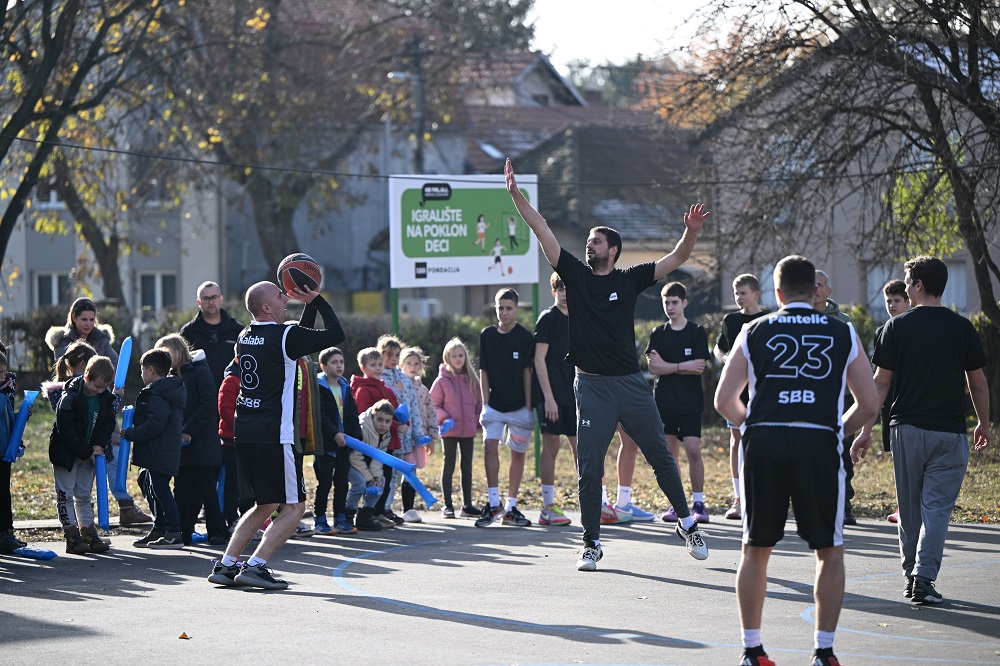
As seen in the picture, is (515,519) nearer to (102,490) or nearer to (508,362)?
(508,362)

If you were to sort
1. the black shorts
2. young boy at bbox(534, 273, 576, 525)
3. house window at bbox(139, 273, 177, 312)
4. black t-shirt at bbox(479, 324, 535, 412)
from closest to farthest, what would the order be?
the black shorts, young boy at bbox(534, 273, 576, 525), black t-shirt at bbox(479, 324, 535, 412), house window at bbox(139, 273, 177, 312)

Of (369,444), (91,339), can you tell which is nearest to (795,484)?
(369,444)

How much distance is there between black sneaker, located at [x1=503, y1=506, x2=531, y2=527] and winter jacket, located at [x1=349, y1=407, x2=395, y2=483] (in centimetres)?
123

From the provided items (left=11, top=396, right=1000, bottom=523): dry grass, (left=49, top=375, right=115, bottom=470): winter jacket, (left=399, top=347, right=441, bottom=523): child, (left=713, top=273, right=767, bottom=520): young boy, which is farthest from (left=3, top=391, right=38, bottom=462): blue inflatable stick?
(left=713, top=273, right=767, bottom=520): young boy

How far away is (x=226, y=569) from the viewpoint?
348 inches

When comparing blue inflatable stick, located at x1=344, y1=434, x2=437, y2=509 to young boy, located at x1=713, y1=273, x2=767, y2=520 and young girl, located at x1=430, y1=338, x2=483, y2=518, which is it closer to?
Answer: young girl, located at x1=430, y1=338, x2=483, y2=518

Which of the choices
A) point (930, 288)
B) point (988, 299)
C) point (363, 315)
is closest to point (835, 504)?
point (930, 288)

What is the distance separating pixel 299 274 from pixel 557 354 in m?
4.06

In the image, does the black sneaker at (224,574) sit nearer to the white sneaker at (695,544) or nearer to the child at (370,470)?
the white sneaker at (695,544)

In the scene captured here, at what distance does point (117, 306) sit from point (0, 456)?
2114 centimetres

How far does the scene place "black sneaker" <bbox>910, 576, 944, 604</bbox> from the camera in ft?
26.1

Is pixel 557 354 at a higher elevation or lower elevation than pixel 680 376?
higher

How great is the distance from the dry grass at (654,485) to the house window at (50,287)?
25.4 m

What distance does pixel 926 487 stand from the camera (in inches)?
323
